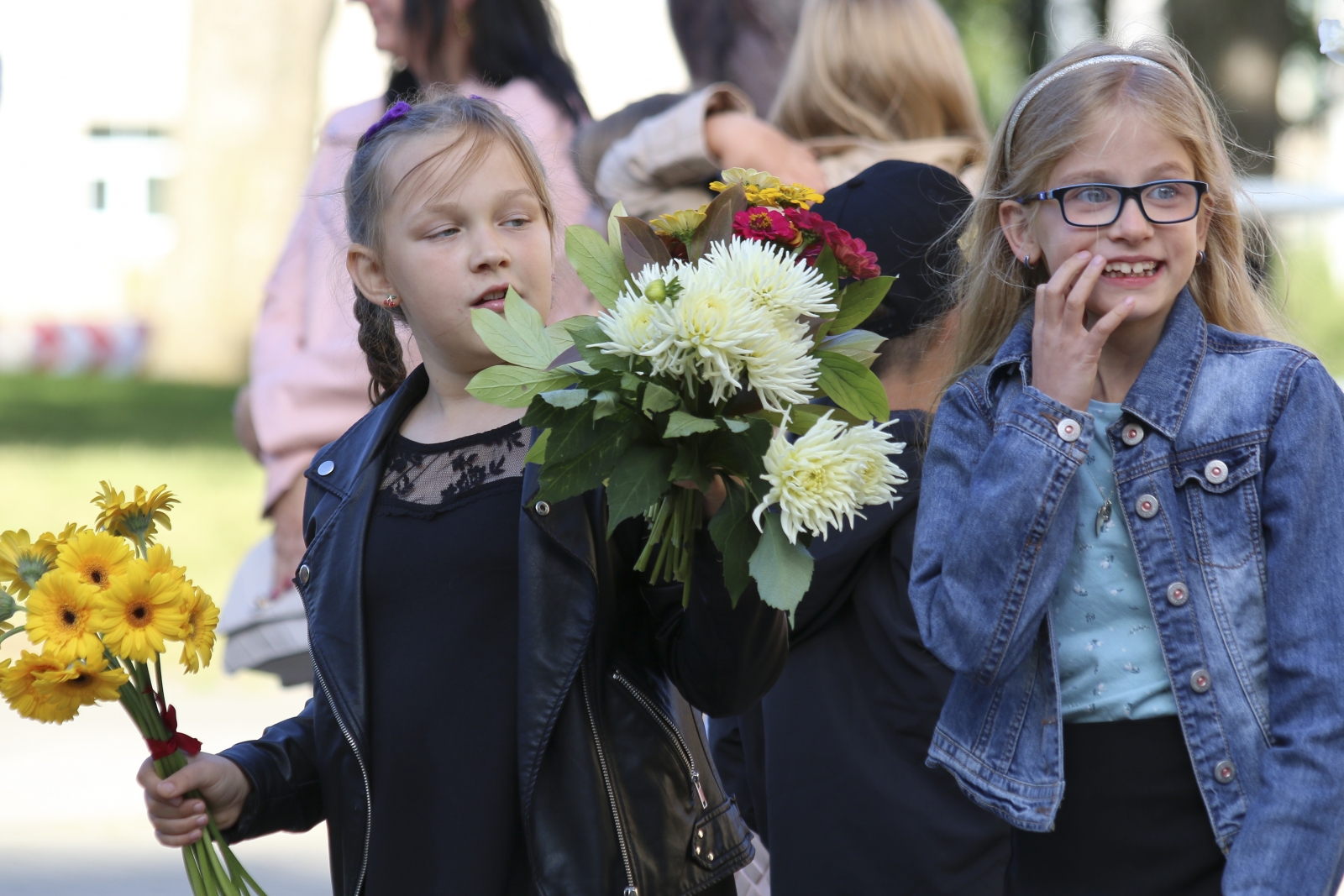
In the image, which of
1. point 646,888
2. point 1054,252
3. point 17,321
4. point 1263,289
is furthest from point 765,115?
point 17,321

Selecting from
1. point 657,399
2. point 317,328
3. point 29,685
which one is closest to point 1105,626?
point 657,399

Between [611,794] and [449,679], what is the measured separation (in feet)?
0.95

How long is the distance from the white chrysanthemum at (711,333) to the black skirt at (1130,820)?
72 cm

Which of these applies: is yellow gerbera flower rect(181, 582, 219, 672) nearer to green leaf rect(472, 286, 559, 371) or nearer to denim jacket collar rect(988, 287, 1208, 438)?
green leaf rect(472, 286, 559, 371)

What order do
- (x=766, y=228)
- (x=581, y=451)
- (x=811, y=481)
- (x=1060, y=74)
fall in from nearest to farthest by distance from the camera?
(x=811, y=481), (x=581, y=451), (x=766, y=228), (x=1060, y=74)

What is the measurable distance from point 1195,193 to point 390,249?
1176 mm

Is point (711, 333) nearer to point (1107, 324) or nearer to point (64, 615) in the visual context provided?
point (1107, 324)

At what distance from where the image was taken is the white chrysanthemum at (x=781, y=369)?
5.82 ft

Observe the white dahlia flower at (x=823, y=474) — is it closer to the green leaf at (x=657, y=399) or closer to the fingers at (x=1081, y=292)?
the green leaf at (x=657, y=399)

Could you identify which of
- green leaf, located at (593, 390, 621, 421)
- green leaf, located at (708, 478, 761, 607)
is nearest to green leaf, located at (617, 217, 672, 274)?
green leaf, located at (593, 390, 621, 421)

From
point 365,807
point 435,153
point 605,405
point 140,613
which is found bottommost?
point 365,807

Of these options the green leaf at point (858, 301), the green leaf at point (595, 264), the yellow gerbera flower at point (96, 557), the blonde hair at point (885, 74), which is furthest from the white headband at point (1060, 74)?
the blonde hair at point (885, 74)

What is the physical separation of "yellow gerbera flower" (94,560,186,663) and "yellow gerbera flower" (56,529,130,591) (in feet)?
0.08

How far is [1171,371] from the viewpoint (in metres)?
2.07
